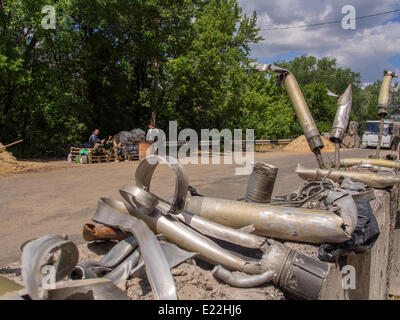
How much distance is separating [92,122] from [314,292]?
55.4ft

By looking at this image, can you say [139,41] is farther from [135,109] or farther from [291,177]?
[291,177]

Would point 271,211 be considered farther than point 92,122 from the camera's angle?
No

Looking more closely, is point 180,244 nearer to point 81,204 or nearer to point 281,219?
point 281,219

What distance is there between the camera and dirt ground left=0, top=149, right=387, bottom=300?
1600 millimetres

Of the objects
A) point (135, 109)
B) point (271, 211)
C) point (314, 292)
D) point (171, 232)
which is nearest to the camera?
point (314, 292)

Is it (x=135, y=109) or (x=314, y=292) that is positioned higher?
(x=135, y=109)

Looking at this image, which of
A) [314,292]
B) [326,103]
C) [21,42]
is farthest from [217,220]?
[326,103]

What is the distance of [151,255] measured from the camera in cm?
150

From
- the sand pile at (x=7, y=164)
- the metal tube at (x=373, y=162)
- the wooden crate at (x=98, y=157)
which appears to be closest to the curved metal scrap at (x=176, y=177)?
the metal tube at (x=373, y=162)

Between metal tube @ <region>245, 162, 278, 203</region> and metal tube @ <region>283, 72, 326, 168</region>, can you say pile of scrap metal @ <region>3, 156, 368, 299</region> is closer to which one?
metal tube @ <region>245, 162, 278, 203</region>

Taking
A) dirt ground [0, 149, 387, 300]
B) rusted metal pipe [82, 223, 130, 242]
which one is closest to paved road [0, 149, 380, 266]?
dirt ground [0, 149, 387, 300]

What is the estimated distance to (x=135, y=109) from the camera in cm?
2172

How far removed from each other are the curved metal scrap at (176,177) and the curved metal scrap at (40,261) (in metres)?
0.77

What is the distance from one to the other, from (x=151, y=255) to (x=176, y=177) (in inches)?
19.9
